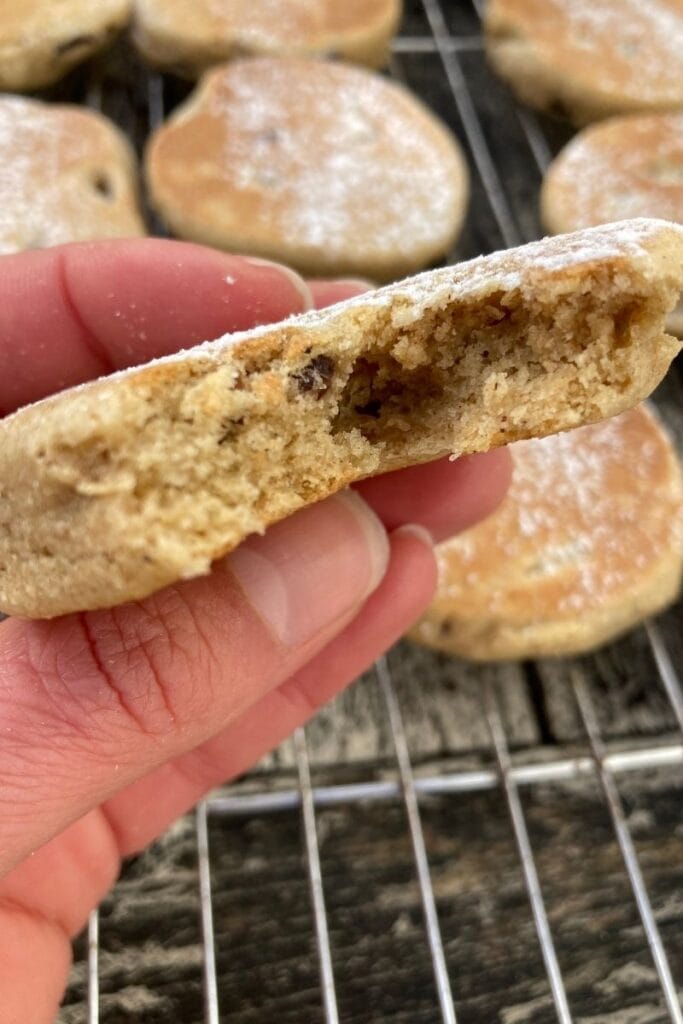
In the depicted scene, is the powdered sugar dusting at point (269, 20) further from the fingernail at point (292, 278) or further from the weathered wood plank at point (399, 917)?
the weathered wood plank at point (399, 917)

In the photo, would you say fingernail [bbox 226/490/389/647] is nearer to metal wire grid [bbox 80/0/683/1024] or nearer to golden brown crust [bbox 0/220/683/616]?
golden brown crust [bbox 0/220/683/616]

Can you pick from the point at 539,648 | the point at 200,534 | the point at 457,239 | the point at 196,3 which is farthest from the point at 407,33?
the point at 200,534

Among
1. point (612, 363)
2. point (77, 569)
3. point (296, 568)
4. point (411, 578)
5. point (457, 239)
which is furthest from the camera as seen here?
point (457, 239)

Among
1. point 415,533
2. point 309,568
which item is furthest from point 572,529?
point 309,568

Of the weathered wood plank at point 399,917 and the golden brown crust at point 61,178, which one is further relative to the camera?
the golden brown crust at point 61,178

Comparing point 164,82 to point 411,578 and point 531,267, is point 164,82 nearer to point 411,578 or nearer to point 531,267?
point 411,578

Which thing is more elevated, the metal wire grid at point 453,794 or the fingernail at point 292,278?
the fingernail at point 292,278

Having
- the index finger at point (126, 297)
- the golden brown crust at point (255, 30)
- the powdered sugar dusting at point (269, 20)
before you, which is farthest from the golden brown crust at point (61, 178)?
the index finger at point (126, 297)
